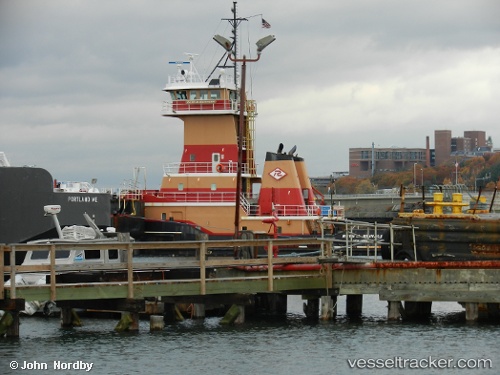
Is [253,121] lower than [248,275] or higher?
higher

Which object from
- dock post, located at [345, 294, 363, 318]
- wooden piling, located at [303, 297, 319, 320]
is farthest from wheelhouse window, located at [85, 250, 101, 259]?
dock post, located at [345, 294, 363, 318]

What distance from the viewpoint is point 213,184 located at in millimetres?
58312

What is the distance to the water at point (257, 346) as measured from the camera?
23422 mm

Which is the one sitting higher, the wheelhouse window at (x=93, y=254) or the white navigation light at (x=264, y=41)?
the white navigation light at (x=264, y=41)

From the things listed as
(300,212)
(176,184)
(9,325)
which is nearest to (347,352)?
(9,325)

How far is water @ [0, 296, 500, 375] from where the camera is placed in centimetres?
2342

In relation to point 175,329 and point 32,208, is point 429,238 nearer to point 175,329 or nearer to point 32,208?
point 175,329

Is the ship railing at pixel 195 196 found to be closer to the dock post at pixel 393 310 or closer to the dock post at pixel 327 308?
the dock post at pixel 327 308

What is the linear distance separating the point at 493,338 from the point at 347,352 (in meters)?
3.56

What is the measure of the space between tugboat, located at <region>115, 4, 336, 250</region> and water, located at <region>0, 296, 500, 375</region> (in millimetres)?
25284

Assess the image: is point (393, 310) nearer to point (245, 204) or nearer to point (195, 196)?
point (245, 204)

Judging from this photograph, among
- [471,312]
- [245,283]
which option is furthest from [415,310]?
[245,283]

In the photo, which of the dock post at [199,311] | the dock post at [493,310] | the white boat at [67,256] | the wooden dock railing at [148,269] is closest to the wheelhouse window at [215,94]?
the white boat at [67,256]

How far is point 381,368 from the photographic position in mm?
23422
